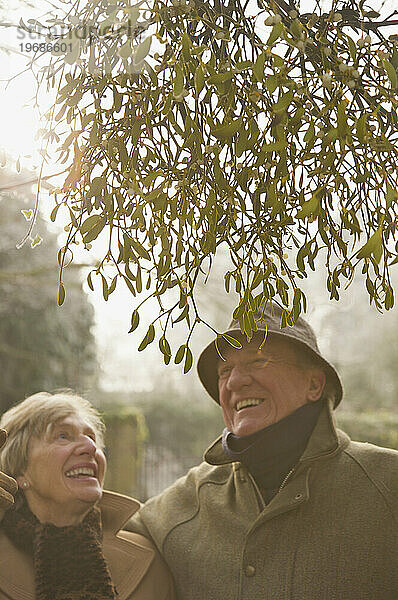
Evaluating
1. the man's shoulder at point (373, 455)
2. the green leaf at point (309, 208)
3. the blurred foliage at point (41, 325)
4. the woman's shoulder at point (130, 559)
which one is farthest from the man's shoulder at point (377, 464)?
the blurred foliage at point (41, 325)

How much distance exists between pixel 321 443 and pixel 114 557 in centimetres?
48

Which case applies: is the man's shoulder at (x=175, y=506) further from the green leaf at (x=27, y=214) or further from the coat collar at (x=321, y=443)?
the green leaf at (x=27, y=214)

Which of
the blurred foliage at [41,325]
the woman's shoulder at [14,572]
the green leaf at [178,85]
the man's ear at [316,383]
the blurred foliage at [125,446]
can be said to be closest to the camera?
the green leaf at [178,85]

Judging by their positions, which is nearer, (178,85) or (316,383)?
(178,85)

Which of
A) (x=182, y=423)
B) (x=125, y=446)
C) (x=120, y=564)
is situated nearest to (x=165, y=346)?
(x=120, y=564)

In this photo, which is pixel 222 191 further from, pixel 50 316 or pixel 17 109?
pixel 50 316

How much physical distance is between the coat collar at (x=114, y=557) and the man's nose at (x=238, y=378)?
0.32 m

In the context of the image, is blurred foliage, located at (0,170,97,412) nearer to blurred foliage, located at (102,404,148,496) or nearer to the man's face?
blurred foliage, located at (102,404,148,496)

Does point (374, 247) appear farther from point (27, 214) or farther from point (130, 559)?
point (130, 559)

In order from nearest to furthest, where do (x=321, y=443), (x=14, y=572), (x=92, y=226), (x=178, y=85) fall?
1. (x=178, y=85)
2. (x=92, y=226)
3. (x=14, y=572)
4. (x=321, y=443)

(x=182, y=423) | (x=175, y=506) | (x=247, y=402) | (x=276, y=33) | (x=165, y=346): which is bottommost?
(x=182, y=423)

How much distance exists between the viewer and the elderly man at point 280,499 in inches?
55.4

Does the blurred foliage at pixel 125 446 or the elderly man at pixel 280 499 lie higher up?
the elderly man at pixel 280 499

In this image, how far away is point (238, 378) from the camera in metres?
1.57
